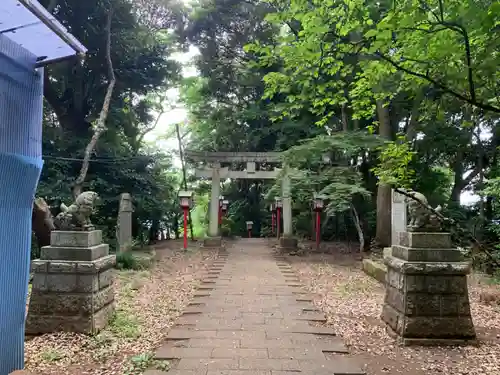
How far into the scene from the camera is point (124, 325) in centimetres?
468

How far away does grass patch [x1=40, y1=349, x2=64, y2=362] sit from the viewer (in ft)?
11.9

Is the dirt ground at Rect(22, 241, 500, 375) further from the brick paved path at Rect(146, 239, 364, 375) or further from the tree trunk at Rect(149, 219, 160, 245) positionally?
the tree trunk at Rect(149, 219, 160, 245)

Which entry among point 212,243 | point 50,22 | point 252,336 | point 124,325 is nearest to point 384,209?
point 212,243

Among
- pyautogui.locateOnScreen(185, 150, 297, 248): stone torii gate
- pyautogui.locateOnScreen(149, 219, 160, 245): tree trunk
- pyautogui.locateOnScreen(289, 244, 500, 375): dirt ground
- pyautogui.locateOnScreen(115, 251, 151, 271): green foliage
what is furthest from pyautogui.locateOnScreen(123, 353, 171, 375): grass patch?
pyautogui.locateOnScreen(149, 219, 160, 245): tree trunk

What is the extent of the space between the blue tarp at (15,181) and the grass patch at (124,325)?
4.76 ft

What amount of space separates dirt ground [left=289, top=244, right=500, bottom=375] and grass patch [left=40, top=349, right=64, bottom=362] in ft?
9.76

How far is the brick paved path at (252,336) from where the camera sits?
3.49m

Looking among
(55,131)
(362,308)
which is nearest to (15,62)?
(362,308)

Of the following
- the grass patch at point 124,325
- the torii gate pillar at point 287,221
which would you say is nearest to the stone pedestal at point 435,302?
the grass patch at point 124,325

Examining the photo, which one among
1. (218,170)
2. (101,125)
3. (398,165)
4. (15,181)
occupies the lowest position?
Result: (15,181)

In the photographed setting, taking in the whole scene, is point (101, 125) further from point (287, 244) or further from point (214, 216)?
point (287, 244)

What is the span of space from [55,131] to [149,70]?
3.72 meters

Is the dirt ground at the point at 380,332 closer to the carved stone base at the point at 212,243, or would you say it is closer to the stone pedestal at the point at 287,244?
the stone pedestal at the point at 287,244

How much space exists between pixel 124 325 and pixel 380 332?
317cm
